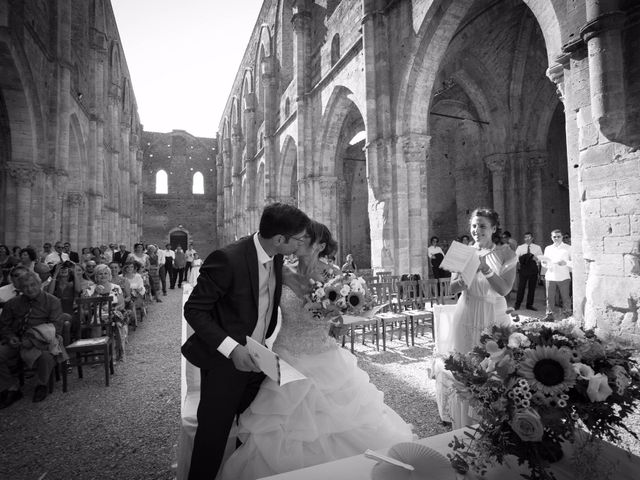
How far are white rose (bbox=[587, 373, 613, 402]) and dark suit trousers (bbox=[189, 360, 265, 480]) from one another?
61.7 inches

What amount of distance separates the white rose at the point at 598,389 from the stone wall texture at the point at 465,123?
4345 mm

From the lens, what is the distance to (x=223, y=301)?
203cm

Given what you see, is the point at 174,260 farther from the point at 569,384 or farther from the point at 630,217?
the point at 569,384

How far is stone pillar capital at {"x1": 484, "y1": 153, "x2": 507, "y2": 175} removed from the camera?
12773mm

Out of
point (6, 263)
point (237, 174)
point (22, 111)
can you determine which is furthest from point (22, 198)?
point (237, 174)

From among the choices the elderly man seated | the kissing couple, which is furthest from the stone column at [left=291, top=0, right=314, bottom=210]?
the kissing couple

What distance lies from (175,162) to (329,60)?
2916 cm

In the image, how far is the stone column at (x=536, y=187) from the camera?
484 inches

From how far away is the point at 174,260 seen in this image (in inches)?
597

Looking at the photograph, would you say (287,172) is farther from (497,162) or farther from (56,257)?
(56,257)

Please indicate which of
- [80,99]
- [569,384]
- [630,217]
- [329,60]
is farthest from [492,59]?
[80,99]

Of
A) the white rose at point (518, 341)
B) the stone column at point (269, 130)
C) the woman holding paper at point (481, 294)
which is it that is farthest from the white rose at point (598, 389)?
the stone column at point (269, 130)

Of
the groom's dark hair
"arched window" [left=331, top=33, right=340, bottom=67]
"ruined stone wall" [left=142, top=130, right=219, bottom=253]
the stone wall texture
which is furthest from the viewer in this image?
"ruined stone wall" [left=142, top=130, right=219, bottom=253]

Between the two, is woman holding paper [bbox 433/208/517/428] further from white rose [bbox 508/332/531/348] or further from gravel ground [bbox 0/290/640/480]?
white rose [bbox 508/332/531/348]
